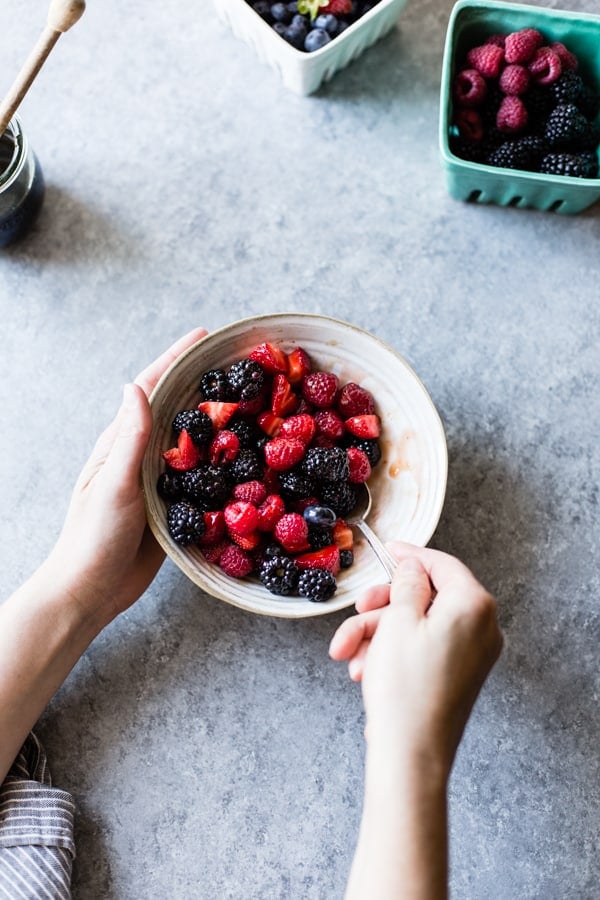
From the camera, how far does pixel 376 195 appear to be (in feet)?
4.99

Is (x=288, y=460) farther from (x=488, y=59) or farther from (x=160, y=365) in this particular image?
(x=488, y=59)

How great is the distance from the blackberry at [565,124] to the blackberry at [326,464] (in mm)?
703

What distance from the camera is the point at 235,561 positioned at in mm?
1178

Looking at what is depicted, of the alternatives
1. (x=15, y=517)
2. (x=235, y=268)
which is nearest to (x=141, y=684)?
(x=15, y=517)

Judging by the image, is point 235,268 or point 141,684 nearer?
point 141,684

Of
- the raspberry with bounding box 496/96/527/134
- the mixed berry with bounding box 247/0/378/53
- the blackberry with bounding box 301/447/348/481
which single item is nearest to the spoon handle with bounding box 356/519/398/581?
the blackberry with bounding box 301/447/348/481

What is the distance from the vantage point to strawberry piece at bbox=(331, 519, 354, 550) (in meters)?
1.22

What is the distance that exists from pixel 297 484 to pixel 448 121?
0.72 m

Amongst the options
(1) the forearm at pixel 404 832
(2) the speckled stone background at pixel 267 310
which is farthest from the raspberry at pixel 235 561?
(1) the forearm at pixel 404 832

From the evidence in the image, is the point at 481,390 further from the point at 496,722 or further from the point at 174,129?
the point at 174,129

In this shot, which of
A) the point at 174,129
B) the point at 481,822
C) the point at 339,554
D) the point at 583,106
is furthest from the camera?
the point at 174,129

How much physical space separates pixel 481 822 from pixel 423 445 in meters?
0.65

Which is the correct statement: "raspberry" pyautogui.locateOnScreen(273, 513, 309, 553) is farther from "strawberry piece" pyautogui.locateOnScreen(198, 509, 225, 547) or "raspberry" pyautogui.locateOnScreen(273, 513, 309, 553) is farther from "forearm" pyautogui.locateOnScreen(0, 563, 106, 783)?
"forearm" pyautogui.locateOnScreen(0, 563, 106, 783)

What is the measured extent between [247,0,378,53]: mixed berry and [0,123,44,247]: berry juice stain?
50cm
